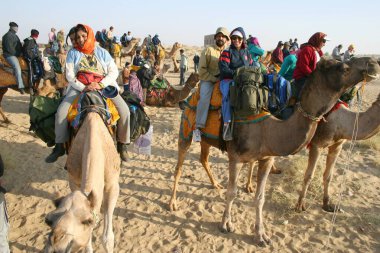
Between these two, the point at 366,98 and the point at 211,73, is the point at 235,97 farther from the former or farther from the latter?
the point at 366,98

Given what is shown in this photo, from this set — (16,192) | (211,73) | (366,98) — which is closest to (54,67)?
(16,192)

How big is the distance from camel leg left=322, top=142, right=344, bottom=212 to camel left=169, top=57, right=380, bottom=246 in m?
1.42

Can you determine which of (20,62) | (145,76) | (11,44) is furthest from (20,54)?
(145,76)

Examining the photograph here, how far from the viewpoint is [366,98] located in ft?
52.4

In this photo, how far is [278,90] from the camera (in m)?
4.29

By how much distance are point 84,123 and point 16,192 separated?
2996mm

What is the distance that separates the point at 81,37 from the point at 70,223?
299cm

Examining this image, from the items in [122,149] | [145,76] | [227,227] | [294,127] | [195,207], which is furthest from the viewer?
[145,76]

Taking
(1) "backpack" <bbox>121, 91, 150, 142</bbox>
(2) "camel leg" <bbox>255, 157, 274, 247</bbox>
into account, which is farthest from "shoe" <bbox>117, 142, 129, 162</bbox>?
(2) "camel leg" <bbox>255, 157, 274, 247</bbox>

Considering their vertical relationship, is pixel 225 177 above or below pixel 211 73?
below

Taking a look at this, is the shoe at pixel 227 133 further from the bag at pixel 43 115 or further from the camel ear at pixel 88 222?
the bag at pixel 43 115

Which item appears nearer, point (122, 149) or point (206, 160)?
point (122, 149)

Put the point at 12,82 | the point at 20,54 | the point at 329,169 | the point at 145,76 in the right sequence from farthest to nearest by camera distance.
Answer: the point at 145,76 < the point at 20,54 < the point at 12,82 < the point at 329,169

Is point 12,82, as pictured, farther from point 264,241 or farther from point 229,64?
point 264,241
